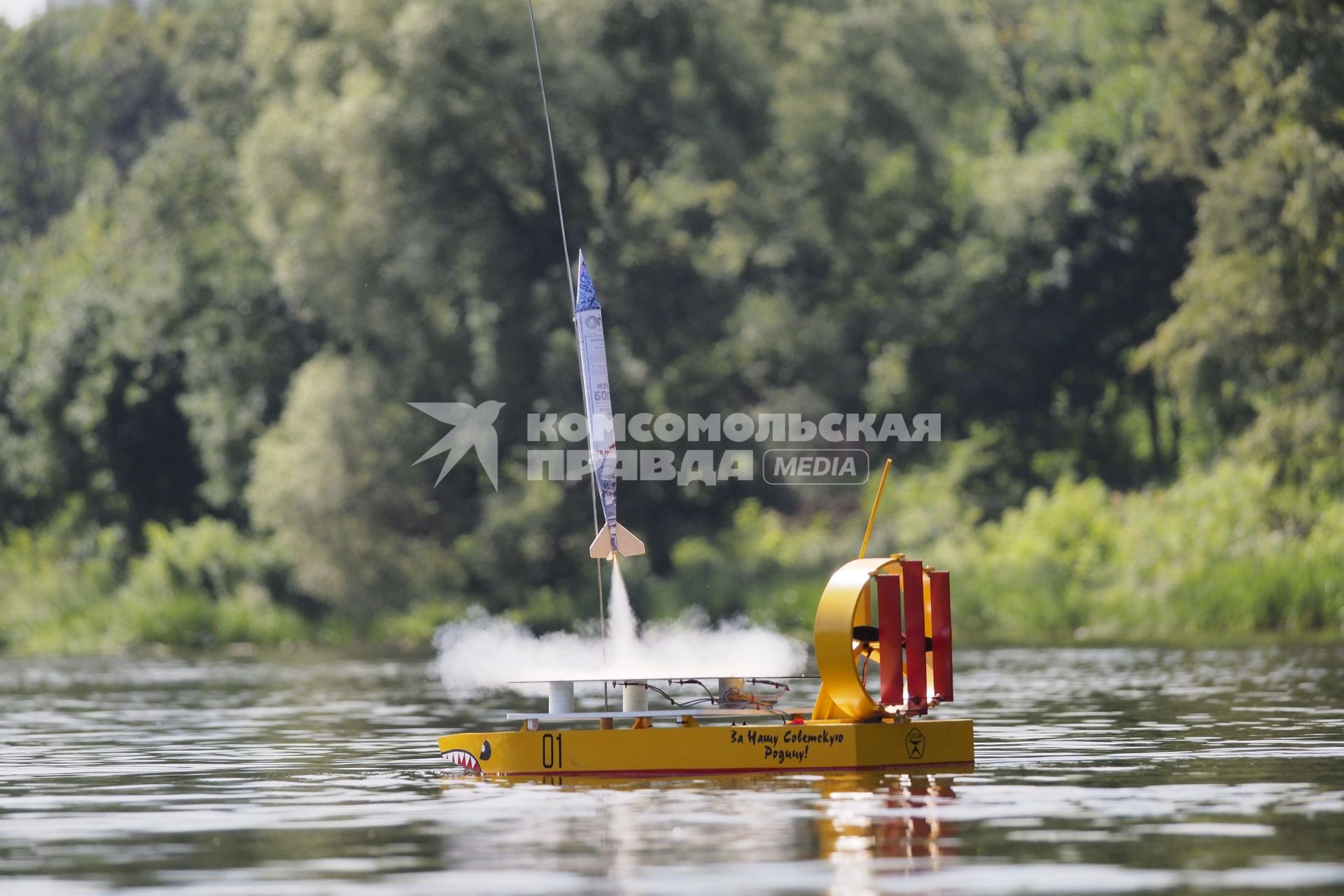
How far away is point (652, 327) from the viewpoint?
63.4m

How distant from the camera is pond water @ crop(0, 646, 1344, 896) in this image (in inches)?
613

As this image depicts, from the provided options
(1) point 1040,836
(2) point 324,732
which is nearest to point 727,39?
(2) point 324,732

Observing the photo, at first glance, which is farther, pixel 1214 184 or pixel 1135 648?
pixel 1214 184

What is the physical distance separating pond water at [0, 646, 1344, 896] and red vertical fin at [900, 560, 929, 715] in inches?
34.4

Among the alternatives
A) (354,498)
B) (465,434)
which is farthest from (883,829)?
(465,434)

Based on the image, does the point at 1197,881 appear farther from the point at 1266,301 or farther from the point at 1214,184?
the point at 1214,184

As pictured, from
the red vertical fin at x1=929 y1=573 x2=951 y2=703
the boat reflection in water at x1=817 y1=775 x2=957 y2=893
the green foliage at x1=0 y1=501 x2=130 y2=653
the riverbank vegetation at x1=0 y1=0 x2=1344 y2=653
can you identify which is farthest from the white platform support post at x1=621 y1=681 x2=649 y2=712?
the green foliage at x1=0 y1=501 x2=130 y2=653

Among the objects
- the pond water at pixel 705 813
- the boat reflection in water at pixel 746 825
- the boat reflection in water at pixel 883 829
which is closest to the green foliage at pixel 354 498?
the pond water at pixel 705 813

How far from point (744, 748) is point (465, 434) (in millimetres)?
41855

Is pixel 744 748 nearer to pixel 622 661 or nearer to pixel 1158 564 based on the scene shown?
pixel 622 661

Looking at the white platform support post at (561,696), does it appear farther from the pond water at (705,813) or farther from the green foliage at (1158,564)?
the green foliage at (1158,564)

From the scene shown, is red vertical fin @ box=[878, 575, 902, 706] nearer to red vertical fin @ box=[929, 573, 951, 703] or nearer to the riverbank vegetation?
red vertical fin @ box=[929, 573, 951, 703]

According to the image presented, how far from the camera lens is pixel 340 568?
62.1 meters

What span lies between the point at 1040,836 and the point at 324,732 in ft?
51.2
